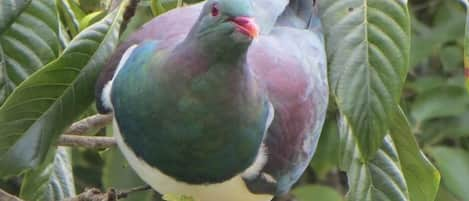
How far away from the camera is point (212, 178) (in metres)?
1.55

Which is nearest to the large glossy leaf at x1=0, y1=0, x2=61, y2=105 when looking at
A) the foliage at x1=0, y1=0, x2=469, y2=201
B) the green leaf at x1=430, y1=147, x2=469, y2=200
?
the foliage at x1=0, y1=0, x2=469, y2=201

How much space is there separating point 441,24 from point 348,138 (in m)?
1.59

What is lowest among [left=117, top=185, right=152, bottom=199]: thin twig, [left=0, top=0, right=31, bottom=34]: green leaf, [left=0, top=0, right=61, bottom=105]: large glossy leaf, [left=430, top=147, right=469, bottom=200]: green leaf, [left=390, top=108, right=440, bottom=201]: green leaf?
[left=430, top=147, right=469, bottom=200]: green leaf

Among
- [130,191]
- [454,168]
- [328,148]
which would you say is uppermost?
[130,191]

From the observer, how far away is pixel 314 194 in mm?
2783

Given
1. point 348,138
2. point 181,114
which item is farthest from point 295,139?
point 181,114

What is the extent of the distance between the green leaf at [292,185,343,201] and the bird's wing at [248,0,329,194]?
1.06 m

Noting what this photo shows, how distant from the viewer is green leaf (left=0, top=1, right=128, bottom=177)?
1453mm

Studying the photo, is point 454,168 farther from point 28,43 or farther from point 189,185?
point 28,43

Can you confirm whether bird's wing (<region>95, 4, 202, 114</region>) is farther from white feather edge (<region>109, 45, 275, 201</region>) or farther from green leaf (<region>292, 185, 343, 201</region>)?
green leaf (<region>292, 185, 343, 201</region>)

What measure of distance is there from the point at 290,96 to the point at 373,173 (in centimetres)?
16

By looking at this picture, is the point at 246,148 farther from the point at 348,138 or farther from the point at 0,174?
the point at 0,174

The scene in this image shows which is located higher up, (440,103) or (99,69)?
(99,69)

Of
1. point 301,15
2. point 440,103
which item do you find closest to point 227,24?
point 301,15
